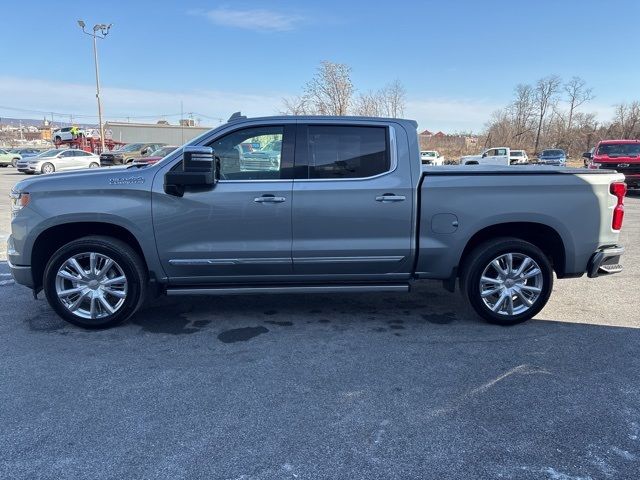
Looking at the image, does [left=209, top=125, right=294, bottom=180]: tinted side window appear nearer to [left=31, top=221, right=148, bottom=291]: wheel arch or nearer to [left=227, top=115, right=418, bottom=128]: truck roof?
[left=227, top=115, right=418, bottom=128]: truck roof

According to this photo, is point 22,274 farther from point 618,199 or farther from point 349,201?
point 618,199

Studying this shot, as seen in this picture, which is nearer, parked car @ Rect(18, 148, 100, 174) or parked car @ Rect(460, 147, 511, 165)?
parked car @ Rect(18, 148, 100, 174)

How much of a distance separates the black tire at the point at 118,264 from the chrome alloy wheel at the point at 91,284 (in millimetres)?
33

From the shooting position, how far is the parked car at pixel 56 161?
2961cm

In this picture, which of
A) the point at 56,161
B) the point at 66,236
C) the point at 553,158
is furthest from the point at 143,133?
the point at 66,236

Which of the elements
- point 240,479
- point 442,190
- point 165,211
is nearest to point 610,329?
point 442,190

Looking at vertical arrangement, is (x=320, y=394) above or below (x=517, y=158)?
below

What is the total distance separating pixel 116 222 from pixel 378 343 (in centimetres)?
258

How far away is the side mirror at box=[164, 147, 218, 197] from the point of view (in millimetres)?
4215

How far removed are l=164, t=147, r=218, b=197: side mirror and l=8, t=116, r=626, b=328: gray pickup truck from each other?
0.15 feet

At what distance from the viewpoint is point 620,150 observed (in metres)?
18.0

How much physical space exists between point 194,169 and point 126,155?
30444 millimetres

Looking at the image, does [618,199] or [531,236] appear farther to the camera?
[531,236]

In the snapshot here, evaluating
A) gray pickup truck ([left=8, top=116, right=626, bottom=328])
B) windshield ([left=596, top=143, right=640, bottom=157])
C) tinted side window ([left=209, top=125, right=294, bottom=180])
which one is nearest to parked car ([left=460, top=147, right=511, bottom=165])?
windshield ([left=596, top=143, right=640, bottom=157])
